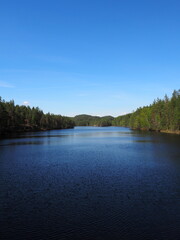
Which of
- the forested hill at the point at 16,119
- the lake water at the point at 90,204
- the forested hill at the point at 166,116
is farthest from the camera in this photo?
the forested hill at the point at 16,119

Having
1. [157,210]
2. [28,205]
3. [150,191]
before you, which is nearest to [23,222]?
[28,205]

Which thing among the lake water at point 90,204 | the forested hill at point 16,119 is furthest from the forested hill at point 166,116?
the forested hill at point 16,119

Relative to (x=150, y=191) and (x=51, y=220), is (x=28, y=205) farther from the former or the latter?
(x=150, y=191)

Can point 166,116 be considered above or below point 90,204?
above

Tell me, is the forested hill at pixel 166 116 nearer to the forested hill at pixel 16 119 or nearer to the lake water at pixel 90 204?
the lake water at pixel 90 204

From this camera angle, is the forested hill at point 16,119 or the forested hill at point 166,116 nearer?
the forested hill at point 166,116

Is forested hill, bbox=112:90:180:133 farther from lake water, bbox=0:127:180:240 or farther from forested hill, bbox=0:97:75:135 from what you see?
forested hill, bbox=0:97:75:135

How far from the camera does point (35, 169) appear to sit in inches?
1239

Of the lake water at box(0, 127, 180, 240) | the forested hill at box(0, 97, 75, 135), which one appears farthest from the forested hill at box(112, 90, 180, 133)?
the forested hill at box(0, 97, 75, 135)

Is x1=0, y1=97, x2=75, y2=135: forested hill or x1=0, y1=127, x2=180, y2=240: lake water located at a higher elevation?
x1=0, y1=97, x2=75, y2=135: forested hill

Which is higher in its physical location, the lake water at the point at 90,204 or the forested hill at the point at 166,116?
the forested hill at the point at 166,116

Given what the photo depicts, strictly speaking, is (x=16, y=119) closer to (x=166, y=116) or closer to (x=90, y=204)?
(x=166, y=116)

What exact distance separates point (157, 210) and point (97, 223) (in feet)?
16.7

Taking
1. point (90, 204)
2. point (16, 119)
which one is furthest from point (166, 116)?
point (90, 204)
